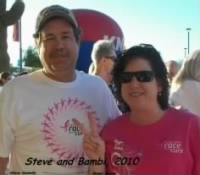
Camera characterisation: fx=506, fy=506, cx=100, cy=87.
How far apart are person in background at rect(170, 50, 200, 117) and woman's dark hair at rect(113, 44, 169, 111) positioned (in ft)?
4.17

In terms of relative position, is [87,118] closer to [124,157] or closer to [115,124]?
[115,124]

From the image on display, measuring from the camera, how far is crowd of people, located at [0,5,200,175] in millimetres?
2031

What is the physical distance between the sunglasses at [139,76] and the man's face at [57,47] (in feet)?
0.89

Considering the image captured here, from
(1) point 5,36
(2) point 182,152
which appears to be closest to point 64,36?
(2) point 182,152

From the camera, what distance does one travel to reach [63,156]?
218 centimetres

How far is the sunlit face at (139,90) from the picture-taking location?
2074mm

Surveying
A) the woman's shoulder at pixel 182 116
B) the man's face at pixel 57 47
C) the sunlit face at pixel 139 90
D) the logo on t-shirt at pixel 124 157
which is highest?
the man's face at pixel 57 47

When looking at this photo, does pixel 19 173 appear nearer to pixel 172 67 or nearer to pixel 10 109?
pixel 10 109

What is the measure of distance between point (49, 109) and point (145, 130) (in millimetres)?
430

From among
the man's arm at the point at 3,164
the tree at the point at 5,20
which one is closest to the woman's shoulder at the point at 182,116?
the man's arm at the point at 3,164

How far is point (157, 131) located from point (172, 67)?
2.97 m

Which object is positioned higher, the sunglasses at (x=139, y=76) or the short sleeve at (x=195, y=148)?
the sunglasses at (x=139, y=76)

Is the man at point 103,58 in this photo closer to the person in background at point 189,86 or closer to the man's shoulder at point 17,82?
the person in background at point 189,86

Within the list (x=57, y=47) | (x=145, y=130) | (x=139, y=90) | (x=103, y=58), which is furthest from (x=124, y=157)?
(x=103, y=58)
